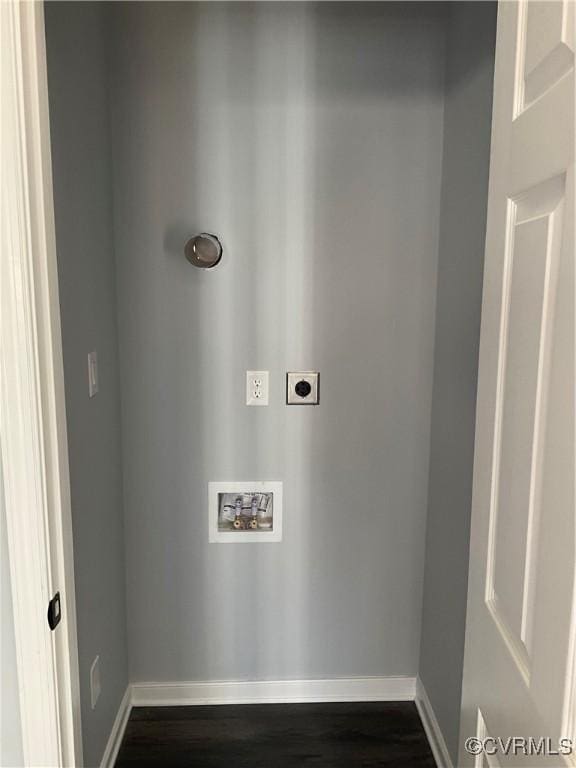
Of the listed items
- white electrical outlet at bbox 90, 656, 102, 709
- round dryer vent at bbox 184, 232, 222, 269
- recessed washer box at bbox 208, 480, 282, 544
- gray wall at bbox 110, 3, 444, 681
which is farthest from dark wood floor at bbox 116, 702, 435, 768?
round dryer vent at bbox 184, 232, 222, 269

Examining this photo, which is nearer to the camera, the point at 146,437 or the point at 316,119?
the point at 316,119

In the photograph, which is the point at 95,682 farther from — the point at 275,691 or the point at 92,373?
the point at 92,373

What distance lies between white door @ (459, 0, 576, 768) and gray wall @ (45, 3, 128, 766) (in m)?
1.02

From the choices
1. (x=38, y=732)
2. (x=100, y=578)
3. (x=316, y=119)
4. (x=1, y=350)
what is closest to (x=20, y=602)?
(x=38, y=732)

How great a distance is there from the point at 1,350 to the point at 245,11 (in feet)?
4.93

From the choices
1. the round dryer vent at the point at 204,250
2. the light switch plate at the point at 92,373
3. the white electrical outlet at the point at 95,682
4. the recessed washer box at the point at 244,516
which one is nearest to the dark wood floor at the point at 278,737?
the white electrical outlet at the point at 95,682

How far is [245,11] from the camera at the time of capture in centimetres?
187

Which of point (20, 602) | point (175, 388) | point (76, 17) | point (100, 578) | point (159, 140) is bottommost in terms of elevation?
point (100, 578)

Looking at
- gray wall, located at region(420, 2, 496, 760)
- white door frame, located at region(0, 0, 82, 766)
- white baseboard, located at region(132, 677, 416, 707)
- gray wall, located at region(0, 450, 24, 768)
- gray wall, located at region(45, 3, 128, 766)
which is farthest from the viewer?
white baseboard, located at region(132, 677, 416, 707)

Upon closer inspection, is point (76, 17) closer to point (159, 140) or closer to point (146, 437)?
point (159, 140)

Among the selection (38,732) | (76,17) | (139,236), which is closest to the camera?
(38,732)

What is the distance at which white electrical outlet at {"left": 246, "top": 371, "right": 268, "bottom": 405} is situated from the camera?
2.03 metres

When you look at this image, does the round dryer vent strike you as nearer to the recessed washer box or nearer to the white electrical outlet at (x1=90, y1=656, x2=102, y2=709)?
the recessed washer box

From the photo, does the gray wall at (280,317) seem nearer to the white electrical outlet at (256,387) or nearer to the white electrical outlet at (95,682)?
the white electrical outlet at (256,387)
